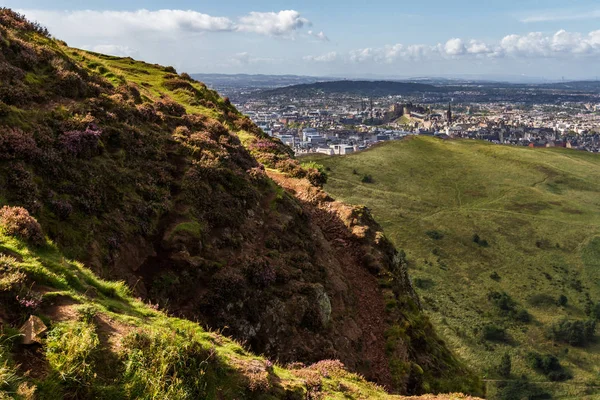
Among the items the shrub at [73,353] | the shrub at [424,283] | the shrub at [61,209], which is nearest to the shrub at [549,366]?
the shrub at [424,283]

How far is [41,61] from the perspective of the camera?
68.3ft

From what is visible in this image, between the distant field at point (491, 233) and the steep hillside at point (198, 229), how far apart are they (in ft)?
128

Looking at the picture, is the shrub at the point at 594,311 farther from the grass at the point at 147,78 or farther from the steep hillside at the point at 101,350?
the steep hillside at the point at 101,350

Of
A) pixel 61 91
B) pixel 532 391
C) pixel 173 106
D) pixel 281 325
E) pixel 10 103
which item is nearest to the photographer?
pixel 281 325

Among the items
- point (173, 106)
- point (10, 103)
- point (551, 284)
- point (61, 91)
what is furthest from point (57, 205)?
point (551, 284)

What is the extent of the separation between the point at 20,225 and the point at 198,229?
664 cm

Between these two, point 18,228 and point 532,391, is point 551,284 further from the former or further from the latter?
point 18,228

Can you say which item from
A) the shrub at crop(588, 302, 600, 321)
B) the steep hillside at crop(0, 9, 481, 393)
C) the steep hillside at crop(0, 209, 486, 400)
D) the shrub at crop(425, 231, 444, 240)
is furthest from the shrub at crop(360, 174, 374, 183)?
the steep hillside at crop(0, 209, 486, 400)

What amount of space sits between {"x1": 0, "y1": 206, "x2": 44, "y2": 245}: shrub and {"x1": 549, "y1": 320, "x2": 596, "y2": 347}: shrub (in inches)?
2664

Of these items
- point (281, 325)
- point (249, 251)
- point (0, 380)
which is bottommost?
point (281, 325)

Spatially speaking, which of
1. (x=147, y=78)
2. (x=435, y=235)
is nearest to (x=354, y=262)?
(x=147, y=78)

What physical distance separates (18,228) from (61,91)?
1161cm

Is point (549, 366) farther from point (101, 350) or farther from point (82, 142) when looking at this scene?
point (101, 350)

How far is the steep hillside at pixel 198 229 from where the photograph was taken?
13688mm
